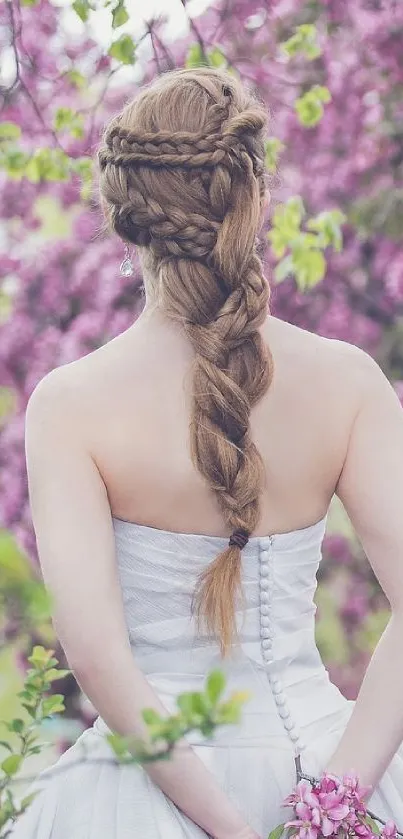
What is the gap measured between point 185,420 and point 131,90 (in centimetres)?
260

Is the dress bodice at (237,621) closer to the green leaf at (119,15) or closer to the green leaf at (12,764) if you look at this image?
the green leaf at (12,764)

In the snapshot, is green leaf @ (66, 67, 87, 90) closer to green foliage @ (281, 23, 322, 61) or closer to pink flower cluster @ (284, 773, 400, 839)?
green foliage @ (281, 23, 322, 61)

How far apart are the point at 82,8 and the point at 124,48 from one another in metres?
0.23

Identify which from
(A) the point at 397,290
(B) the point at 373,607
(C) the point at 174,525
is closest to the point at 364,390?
(C) the point at 174,525

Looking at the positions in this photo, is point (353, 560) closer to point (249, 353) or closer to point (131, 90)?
point (131, 90)

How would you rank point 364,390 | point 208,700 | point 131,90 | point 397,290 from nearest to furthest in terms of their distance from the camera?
point 208,700
point 364,390
point 397,290
point 131,90

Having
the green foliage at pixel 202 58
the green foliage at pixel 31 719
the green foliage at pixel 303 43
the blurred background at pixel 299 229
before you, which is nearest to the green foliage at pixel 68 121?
the green foliage at pixel 202 58

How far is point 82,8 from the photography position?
6.91 feet

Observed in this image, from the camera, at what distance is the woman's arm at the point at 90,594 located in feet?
4.74

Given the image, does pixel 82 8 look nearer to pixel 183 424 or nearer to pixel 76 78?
pixel 76 78

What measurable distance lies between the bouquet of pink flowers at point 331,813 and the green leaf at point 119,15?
1.33 metres

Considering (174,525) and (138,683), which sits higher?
(174,525)

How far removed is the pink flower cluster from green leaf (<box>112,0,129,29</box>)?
4.37ft

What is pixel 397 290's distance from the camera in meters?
3.46
